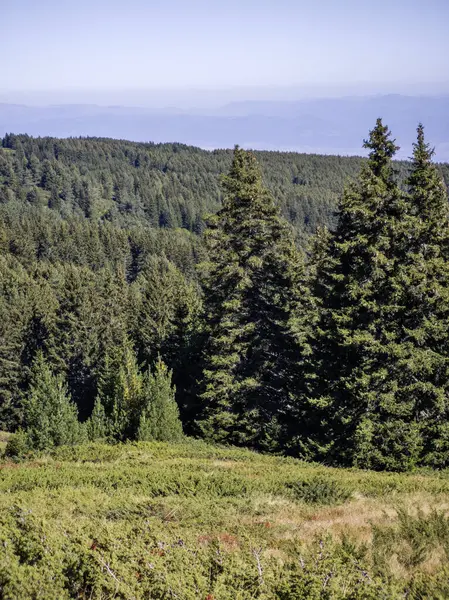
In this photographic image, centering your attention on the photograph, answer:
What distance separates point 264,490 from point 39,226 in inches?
4367

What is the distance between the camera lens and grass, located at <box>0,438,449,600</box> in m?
5.93

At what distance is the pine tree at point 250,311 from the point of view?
2241 centimetres

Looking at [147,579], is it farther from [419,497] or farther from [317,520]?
[419,497]

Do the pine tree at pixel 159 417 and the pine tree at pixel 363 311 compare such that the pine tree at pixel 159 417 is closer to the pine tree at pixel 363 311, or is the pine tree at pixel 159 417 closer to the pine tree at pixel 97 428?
the pine tree at pixel 97 428

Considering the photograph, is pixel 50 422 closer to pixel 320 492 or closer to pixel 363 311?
pixel 320 492

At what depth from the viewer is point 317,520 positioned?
34.1ft

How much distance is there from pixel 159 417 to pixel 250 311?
6623 mm

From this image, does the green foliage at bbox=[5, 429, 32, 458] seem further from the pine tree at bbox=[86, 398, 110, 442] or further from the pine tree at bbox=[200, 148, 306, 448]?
the pine tree at bbox=[200, 148, 306, 448]

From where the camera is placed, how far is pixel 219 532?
9.22 m

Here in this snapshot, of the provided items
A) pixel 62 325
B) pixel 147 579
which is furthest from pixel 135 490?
pixel 62 325

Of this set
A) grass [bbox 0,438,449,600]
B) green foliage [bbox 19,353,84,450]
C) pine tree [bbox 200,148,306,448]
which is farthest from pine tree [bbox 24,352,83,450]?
pine tree [bbox 200,148,306,448]

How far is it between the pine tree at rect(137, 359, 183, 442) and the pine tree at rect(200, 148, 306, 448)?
1614mm

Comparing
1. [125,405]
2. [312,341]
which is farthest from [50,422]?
[312,341]

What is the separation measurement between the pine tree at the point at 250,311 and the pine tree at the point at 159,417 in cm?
161
